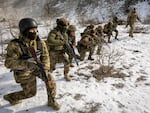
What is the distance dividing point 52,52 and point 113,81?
163 cm

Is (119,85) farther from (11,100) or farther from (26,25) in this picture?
(26,25)

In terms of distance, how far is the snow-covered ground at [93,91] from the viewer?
5250mm

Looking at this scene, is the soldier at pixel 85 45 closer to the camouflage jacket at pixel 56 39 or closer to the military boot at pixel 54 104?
the camouflage jacket at pixel 56 39

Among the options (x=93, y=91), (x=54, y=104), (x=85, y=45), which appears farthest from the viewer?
(x=85, y=45)

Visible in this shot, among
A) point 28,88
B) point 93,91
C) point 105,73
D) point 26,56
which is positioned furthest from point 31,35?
point 105,73

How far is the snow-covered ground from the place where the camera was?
5.25 metres

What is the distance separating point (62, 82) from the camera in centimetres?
644

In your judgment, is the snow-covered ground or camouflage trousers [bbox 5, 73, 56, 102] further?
the snow-covered ground

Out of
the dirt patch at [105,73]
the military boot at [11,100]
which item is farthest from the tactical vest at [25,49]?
the dirt patch at [105,73]

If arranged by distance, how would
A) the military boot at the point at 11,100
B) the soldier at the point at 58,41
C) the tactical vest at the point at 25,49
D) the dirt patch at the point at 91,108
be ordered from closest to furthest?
the tactical vest at the point at 25,49, the military boot at the point at 11,100, the dirt patch at the point at 91,108, the soldier at the point at 58,41

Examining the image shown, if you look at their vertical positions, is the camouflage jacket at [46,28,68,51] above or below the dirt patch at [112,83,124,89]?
above

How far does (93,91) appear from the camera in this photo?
19.5ft

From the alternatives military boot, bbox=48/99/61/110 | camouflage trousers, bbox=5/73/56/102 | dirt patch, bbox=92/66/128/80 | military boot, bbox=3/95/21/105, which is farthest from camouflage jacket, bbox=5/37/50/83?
dirt patch, bbox=92/66/128/80

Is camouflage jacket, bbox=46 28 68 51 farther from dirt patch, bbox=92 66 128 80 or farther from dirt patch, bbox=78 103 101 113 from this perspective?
dirt patch, bbox=78 103 101 113
